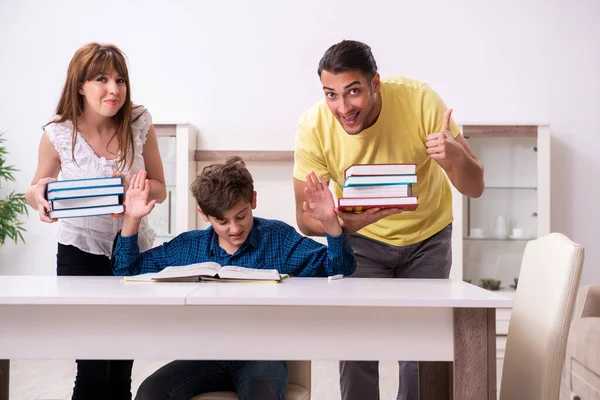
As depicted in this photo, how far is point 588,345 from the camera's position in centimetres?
247

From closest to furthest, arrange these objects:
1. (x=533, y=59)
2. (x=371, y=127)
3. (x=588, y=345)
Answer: (x=371, y=127)
(x=588, y=345)
(x=533, y=59)

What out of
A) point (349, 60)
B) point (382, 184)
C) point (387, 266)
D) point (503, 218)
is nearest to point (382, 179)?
point (382, 184)

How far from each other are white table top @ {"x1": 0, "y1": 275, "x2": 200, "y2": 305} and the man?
0.69 meters

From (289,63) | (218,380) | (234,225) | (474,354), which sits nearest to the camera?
(474,354)

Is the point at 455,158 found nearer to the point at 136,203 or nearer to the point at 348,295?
the point at 348,295

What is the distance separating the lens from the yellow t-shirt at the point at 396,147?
2.10 meters

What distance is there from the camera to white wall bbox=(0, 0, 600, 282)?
181 inches

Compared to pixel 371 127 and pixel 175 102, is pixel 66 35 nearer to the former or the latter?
pixel 175 102

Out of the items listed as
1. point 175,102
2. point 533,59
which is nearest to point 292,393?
point 175,102

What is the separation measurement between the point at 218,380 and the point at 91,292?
0.40m

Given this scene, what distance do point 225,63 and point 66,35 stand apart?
3.71 ft

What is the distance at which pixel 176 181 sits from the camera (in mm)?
4336

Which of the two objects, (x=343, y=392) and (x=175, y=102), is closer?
(x=343, y=392)

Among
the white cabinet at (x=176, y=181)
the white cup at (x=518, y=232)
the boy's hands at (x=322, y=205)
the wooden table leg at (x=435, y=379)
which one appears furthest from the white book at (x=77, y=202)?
the white cup at (x=518, y=232)
